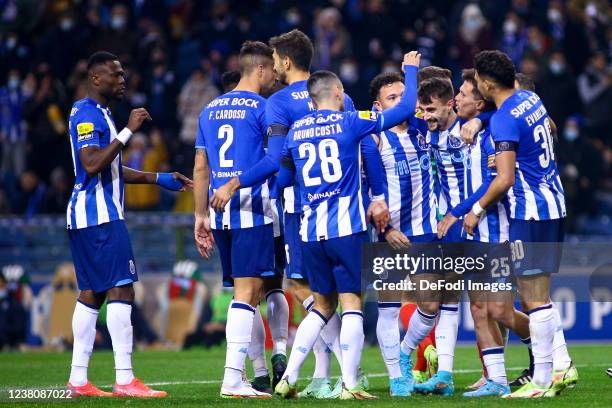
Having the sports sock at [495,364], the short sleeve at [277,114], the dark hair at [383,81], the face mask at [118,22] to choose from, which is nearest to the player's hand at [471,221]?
the sports sock at [495,364]

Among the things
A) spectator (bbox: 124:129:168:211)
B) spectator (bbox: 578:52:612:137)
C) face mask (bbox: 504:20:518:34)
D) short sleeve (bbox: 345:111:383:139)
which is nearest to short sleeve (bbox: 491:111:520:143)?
short sleeve (bbox: 345:111:383:139)

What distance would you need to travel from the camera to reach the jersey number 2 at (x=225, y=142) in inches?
388

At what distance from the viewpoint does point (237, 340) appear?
31.1 feet

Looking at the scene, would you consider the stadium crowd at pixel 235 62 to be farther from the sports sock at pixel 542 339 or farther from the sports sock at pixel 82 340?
the sports sock at pixel 542 339

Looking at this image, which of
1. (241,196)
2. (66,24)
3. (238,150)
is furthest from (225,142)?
(66,24)

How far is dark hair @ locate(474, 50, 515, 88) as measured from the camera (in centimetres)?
909

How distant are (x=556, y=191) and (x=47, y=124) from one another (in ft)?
48.7

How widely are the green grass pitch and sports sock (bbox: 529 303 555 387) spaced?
0.22m

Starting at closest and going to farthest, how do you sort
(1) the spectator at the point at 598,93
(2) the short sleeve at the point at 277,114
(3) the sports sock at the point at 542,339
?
1. (3) the sports sock at the point at 542,339
2. (2) the short sleeve at the point at 277,114
3. (1) the spectator at the point at 598,93

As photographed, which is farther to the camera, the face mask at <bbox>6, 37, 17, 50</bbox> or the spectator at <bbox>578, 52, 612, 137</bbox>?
the face mask at <bbox>6, 37, 17, 50</bbox>

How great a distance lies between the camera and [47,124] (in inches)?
880

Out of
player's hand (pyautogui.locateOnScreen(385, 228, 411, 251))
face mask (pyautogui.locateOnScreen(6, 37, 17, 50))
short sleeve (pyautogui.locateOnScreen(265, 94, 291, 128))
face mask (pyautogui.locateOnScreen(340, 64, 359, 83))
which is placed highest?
face mask (pyautogui.locateOnScreen(6, 37, 17, 50))

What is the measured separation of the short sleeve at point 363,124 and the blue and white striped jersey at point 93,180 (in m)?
2.33

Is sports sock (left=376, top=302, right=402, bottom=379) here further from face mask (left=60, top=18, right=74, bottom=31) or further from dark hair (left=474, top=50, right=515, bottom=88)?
face mask (left=60, top=18, right=74, bottom=31)
